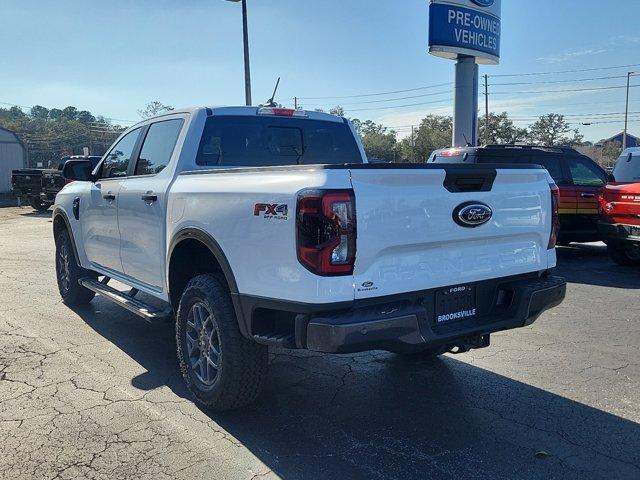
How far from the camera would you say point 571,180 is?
1051cm

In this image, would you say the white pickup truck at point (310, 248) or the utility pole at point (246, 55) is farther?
the utility pole at point (246, 55)

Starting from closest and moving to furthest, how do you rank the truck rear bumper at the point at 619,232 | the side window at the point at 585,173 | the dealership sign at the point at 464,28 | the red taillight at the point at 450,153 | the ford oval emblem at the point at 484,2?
the truck rear bumper at the point at 619,232
the red taillight at the point at 450,153
the side window at the point at 585,173
the dealership sign at the point at 464,28
the ford oval emblem at the point at 484,2

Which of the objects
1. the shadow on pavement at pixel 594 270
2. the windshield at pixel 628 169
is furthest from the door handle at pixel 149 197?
the windshield at pixel 628 169

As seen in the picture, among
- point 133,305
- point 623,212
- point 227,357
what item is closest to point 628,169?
point 623,212

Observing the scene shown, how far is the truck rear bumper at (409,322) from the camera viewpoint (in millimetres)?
2855

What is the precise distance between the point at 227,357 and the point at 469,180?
1.82m

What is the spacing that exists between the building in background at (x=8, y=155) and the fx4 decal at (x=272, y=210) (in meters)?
34.8

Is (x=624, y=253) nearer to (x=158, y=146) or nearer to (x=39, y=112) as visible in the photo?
(x=158, y=146)

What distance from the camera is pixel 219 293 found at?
3590mm

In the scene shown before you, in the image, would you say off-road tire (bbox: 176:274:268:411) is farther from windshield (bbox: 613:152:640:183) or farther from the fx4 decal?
windshield (bbox: 613:152:640:183)

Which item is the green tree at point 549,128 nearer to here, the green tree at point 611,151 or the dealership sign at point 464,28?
the green tree at point 611,151

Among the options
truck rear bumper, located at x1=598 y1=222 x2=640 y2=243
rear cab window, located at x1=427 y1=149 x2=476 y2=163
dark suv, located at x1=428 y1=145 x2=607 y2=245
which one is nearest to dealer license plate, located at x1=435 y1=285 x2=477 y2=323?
truck rear bumper, located at x1=598 y1=222 x2=640 y2=243

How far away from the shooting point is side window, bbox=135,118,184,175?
4.64 metres

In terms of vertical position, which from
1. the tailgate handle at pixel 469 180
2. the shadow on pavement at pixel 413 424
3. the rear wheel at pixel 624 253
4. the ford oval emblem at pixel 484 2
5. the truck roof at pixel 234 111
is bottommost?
the shadow on pavement at pixel 413 424
